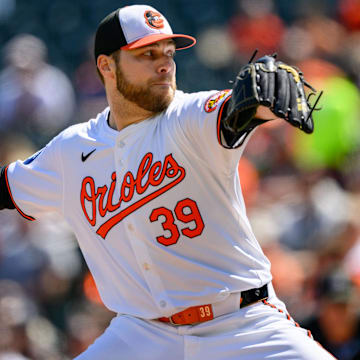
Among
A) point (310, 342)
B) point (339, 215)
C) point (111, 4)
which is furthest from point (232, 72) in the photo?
point (310, 342)

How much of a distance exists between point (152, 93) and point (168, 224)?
0.57m

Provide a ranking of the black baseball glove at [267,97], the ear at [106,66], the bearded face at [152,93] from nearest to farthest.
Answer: the black baseball glove at [267,97] → the bearded face at [152,93] → the ear at [106,66]

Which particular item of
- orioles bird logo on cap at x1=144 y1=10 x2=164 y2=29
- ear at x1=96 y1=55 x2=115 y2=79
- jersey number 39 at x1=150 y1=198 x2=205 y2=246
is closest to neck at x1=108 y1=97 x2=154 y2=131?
ear at x1=96 y1=55 x2=115 y2=79

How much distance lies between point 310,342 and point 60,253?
358cm

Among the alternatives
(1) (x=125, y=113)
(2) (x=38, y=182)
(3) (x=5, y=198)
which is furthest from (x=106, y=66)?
(3) (x=5, y=198)

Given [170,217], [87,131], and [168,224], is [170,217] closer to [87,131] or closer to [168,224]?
[168,224]

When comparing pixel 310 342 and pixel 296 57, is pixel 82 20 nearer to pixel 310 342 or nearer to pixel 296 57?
pixel 296 57

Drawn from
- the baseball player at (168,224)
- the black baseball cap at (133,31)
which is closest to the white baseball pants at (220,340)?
the baseball player at (168,224)

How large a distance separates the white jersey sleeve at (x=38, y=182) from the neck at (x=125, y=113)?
0.32 metres

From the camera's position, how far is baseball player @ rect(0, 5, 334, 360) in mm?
3133

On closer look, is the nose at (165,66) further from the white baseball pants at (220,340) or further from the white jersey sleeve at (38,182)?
the white baseball pants at (220,340)

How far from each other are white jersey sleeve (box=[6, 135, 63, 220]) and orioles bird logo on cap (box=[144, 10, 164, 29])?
2.29 feet

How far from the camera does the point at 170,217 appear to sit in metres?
3.20

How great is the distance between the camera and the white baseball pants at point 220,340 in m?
3.11
